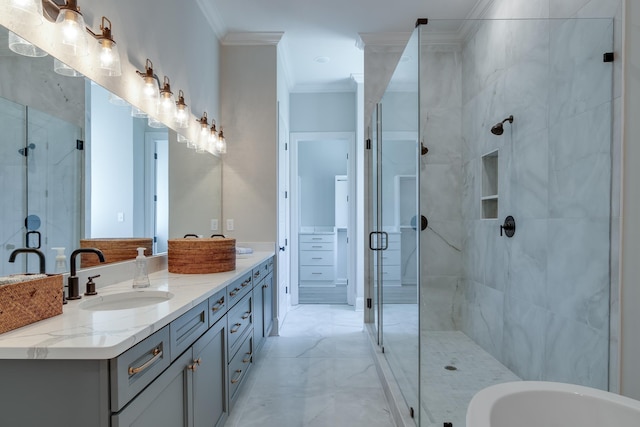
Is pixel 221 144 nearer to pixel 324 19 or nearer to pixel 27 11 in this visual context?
pixel 324 19

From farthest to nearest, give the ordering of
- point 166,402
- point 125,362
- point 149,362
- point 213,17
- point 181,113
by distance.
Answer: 1. point 213,17
2. point 181,113
3. point 166,402
4. point 149,362
5. point 125,362

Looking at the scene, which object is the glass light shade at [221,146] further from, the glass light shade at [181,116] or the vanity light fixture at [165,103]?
the vanity light fixture at [165,103]

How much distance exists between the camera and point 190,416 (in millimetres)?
1362

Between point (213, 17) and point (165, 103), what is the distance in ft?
4.30

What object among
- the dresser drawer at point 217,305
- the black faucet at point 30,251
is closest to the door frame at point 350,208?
the dresser drawer at point 217,305

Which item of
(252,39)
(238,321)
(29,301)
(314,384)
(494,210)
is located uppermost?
(252,39)

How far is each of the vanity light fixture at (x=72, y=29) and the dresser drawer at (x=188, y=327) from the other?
3.63 ft

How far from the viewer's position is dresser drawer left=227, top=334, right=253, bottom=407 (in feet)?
6.44

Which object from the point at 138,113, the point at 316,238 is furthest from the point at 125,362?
the point at 316,238

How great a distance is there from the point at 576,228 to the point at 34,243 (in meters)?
2.36

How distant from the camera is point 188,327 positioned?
136cm

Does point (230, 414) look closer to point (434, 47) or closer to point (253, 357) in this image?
point (253, 357)

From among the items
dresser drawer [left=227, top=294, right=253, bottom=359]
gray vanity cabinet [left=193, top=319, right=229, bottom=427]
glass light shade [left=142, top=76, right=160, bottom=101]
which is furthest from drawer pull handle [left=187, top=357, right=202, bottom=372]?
glass light shade [left=142, top=76, right=160, bottom=101]

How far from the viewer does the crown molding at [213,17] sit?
293 centimetres
